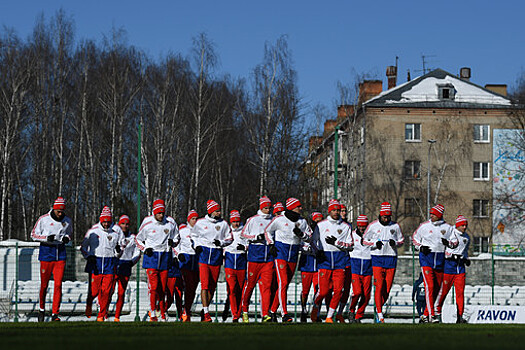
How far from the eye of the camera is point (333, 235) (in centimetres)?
1639

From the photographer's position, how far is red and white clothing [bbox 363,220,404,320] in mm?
17500

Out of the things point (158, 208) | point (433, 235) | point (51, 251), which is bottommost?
point (51, 251)

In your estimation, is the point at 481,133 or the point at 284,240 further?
the point at 481,133

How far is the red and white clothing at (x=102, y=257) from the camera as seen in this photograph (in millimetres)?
17281

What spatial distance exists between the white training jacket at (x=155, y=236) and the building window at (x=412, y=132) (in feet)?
173

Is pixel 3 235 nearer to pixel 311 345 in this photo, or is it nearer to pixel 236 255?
pixel 236 255

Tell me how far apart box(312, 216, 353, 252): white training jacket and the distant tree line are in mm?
33474

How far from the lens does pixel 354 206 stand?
192ft

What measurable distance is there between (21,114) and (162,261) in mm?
38659

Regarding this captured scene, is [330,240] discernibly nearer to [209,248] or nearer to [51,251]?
[209,248]

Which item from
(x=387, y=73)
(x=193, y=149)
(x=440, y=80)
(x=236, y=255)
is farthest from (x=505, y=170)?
(x=236, y=255)

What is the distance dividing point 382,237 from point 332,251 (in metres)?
1.62

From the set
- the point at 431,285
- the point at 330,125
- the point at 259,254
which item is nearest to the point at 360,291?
the point at 431,285

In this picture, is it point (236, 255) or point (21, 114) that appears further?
point (21, 114)
